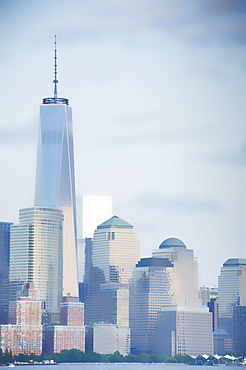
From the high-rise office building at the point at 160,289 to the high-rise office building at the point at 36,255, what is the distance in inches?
509

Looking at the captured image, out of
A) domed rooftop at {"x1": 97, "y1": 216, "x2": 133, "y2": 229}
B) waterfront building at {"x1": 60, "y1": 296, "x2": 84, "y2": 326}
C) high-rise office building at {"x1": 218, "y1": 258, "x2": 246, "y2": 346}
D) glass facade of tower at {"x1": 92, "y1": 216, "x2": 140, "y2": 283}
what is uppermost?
domed rooftop at {"x1": 97, "y1": 216, "x2": 133, "y2": 229}

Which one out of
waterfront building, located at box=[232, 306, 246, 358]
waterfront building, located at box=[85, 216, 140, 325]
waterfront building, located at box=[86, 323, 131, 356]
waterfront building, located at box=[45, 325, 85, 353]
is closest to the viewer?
waterfront building, located at box=[45, 325, 85, 353]

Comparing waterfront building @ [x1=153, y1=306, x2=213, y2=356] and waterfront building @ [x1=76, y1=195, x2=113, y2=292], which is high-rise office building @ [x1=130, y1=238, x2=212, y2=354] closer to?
waterfront building @ [x1=153, y1=306, x2=213, y2=356]

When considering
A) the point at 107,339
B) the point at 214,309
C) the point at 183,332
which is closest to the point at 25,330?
the point at 107,339

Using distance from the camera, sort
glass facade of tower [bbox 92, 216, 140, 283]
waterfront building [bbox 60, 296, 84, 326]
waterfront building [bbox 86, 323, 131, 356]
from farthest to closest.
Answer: glass facade of tower [bbox 92, 216, 140, 283], waterfront building [bbox 60, 296, 84, 326], waterfront building [bbox 86, 323, 131, 356]

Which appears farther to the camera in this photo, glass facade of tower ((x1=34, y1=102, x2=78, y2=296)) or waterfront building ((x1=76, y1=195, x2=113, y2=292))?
waterfront building ((x1=76, y1=195, x2=113, y2=292))

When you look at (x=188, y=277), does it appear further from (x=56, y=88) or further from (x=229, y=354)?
(x=56, y=88)

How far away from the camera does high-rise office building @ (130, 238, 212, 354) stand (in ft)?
523

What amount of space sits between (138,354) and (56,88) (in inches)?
2038

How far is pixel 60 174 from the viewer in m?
172

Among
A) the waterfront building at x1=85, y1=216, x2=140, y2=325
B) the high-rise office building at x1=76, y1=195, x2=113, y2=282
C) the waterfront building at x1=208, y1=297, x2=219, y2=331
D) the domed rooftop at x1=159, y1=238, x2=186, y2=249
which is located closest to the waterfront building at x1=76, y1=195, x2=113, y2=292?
the high-rise office building at x1=76, y1=195, x2=113, y2=282

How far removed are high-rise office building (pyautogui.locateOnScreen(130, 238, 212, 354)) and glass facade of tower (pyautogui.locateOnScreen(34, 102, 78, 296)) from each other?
38.1 feet

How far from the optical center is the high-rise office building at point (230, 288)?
580 ft

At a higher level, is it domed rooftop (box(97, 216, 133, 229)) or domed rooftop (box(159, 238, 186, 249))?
domed rooftop (box(97, 216, 133, 229))
